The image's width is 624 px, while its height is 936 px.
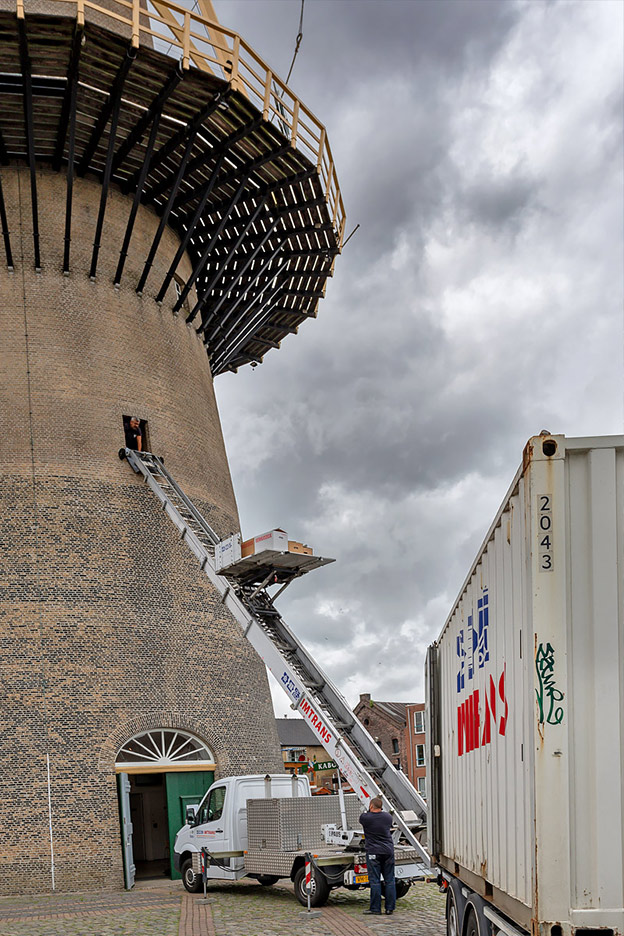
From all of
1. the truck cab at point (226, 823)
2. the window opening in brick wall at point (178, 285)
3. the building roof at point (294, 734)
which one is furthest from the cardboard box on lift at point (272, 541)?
the building roof at point (294, 734)

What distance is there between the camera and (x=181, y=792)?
65.3ft

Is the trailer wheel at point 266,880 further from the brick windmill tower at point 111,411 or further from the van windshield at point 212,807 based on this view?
→ the brick windmill tower at point 111,411

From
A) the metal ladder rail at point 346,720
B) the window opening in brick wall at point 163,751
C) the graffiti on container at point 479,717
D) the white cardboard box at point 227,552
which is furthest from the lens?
the window opening in brick wall at point 163,751

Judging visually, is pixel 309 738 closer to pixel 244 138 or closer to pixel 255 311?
pixel 255 311

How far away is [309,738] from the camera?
6825cm

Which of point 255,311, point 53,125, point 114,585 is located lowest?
point 114,585

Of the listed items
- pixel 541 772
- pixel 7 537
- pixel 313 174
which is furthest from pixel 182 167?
pixel 541 772

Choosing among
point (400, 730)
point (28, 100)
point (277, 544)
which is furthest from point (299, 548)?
point (400, 730)

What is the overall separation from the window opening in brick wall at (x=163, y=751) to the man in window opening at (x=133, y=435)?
21.3ft

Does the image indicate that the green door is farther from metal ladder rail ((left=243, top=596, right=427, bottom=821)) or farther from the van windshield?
metal ladder rail ((left=243, top=596, right=427, bottom=821))

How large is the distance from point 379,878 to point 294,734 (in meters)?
56.5

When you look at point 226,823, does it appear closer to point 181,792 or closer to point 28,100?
point 181,792

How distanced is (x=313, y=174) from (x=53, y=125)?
6198mm

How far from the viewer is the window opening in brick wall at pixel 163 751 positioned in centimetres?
1927
